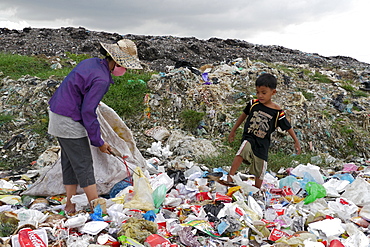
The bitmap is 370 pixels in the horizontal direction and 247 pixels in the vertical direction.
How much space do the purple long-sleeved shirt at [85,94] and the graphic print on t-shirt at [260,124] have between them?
1.60 metres

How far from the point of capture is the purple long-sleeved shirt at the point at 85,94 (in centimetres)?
246

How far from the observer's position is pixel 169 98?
21.9 feet

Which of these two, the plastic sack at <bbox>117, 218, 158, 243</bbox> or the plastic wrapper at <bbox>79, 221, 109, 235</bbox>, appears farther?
the plastic wrapper at <bbox>79, 221, 109, 235</bbox>

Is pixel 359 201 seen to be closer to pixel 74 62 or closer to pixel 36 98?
pixel 36 98

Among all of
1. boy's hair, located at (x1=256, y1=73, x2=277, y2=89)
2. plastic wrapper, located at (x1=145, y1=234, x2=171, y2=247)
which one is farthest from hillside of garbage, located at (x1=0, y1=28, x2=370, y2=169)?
plastic wrapper, located at (x1=145, y1=234, x2=171, y2=247)

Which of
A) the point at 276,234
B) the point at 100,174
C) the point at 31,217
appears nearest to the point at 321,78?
the point at 276,234

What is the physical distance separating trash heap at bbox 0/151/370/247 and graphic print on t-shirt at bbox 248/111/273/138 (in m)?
0.56

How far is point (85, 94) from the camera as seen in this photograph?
2.51 m

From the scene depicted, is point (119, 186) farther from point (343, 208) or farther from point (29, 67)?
point (29, 67)

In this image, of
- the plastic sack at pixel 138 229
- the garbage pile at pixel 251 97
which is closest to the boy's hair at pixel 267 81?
the plastic sack at pixel 138 229

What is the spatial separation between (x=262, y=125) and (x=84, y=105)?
71.5 inches

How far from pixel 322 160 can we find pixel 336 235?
9.42 feet

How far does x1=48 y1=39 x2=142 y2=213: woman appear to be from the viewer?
2.48 m

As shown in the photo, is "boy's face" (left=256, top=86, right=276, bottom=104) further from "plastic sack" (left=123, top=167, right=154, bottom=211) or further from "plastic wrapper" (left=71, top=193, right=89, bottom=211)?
"plastic wrapper" (left=71, top=193, right=89, bottom=211)
